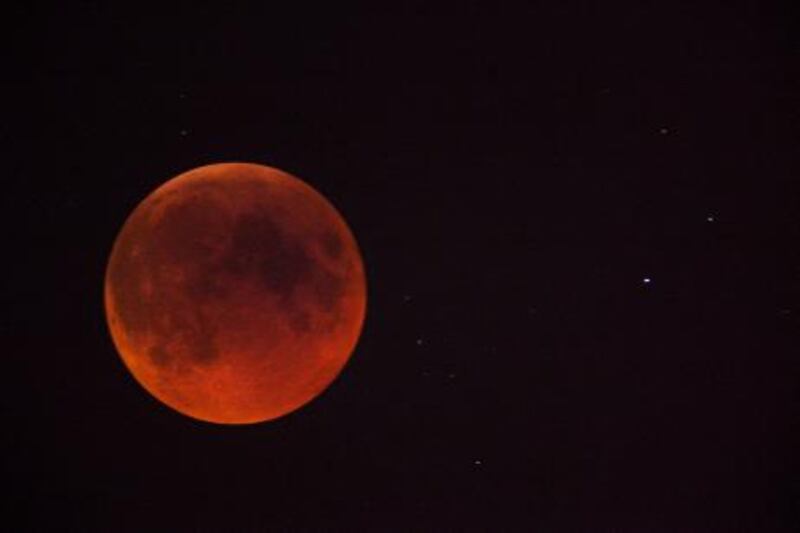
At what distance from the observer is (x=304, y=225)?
807 cm

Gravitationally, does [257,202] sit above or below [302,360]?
above

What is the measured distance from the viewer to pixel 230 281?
752 centimetres

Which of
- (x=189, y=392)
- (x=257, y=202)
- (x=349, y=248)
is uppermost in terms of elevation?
(x=257, y=202)

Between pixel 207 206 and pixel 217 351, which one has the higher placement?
pixel 207 206

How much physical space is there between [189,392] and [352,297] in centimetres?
161

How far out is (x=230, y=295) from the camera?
7.52 meters

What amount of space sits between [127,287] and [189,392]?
1012mm

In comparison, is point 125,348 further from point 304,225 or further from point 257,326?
point 304,225

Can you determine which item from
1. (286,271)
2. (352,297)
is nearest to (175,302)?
(286,271)

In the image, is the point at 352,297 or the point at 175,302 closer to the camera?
the point at 175,302

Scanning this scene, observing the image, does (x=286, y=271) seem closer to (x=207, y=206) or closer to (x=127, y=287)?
(x=207, y=206)

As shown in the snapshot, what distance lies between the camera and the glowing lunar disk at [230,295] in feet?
24.8

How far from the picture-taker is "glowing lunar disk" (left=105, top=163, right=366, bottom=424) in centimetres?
756

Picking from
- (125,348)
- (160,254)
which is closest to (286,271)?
(160,254)
